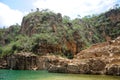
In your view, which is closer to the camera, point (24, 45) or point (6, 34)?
point (24, 45)

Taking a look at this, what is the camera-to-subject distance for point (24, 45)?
271ft

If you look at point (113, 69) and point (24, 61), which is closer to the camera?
point (113, 69)

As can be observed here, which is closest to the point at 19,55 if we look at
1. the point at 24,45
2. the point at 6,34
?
the point at 24,45

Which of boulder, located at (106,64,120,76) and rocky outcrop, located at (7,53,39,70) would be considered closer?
boulder, located at (106,64,120,76)

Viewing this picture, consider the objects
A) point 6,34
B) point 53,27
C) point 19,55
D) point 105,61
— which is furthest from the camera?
point 6,34

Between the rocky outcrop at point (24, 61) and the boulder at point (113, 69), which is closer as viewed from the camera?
the boulder at point (113, 69)

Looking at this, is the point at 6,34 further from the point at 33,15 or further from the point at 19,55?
the point at 19,55

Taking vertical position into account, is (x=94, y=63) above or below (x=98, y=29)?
below

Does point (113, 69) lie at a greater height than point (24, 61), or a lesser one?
lesser

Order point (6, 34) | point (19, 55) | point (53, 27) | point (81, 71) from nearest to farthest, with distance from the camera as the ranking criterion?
point (81, 71), point (19, 55), point (53, 27), point (6, 34)

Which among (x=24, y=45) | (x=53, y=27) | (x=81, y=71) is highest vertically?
(x=53, y=27)

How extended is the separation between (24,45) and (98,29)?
129 feet

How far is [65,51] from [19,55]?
1563 cm

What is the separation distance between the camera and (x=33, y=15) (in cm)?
9406
